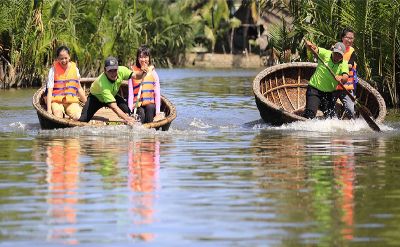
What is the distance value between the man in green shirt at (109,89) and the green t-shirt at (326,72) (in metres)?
3.02

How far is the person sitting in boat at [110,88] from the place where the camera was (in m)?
16.3

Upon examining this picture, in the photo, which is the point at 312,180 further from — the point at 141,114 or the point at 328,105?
the point at 328,105

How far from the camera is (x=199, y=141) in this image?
619 inches

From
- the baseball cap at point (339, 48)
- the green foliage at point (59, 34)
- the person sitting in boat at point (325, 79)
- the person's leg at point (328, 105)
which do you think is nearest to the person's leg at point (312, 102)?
the person sitting in boat at point (325, 79)

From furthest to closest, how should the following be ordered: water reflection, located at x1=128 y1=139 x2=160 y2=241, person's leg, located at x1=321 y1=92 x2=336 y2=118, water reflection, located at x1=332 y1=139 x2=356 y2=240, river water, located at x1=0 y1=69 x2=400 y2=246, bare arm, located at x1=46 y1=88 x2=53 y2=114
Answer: person's leg, located at x1=321 y1=92 x2=336 y2=118 < bare arm, located at x1=46 y1=88 x2=53 y2=114 < water reflection, located at x1=128 y1=139 x2=160 y2=241 < water reflection, located at x1=332 y1=139 x2=356 y2=240 < river water, located at x1=0 y1=69 x2=400 y2=246

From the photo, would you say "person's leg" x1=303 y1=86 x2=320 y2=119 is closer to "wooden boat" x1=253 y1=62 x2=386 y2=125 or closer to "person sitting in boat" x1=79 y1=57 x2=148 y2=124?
"wooden boat" x1=253 y1=62 x2=386 y2=125

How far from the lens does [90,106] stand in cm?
1689

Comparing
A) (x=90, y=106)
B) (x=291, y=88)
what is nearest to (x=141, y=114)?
(x=90, y=106)

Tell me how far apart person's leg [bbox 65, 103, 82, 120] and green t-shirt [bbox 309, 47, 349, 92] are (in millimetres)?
3670

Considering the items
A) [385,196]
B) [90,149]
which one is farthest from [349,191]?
[90,149]

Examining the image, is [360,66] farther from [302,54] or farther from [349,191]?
[349,191]

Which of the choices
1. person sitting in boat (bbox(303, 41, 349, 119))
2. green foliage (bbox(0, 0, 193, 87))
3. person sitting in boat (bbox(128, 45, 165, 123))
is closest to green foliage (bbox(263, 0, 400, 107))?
person sitting in boat (bbox(303, 41, 349, 119))

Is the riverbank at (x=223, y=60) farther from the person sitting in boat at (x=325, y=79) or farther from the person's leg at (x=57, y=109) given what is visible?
the person's leg at (x=57, y=109)

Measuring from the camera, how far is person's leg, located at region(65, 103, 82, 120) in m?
17.6
